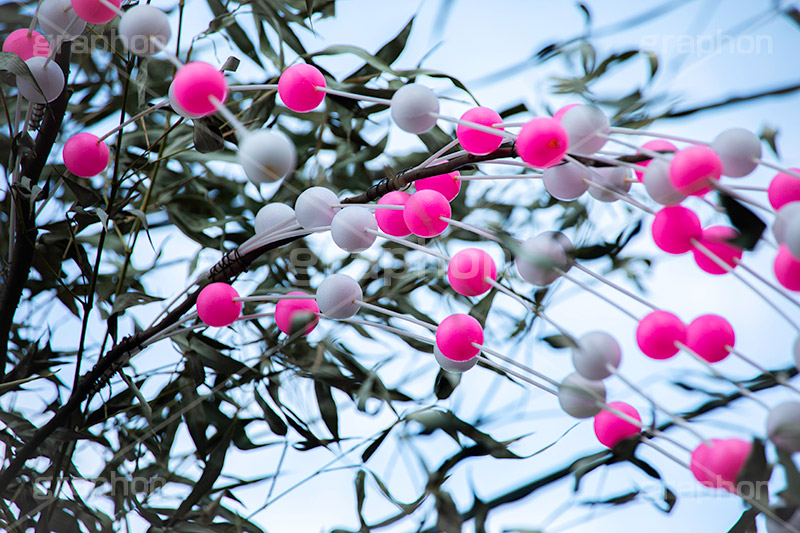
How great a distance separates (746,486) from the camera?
202mm

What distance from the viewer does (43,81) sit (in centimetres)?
29

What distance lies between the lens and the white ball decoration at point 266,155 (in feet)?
0.64

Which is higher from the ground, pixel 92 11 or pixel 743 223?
pixel 92 11

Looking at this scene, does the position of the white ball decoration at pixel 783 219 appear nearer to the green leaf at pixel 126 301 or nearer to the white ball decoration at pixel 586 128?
the white ball decoration at pixel 586 128

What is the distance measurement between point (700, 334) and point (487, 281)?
0.07 m

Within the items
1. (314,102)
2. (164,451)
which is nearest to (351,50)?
(314,102)

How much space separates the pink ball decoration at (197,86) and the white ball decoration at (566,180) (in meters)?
0.11

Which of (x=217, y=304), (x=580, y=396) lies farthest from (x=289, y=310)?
(x=580, y=396)

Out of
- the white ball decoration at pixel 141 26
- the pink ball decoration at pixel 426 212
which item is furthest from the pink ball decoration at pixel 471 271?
the white ball decoration at pixel 141 26

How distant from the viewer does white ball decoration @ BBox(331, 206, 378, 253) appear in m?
0.25

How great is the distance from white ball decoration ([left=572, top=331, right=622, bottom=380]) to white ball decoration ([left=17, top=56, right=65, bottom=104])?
224 millimetres

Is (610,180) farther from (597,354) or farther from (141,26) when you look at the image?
(141,26)

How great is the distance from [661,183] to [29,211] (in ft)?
0.86

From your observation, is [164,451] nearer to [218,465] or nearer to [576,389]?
[218,465]
